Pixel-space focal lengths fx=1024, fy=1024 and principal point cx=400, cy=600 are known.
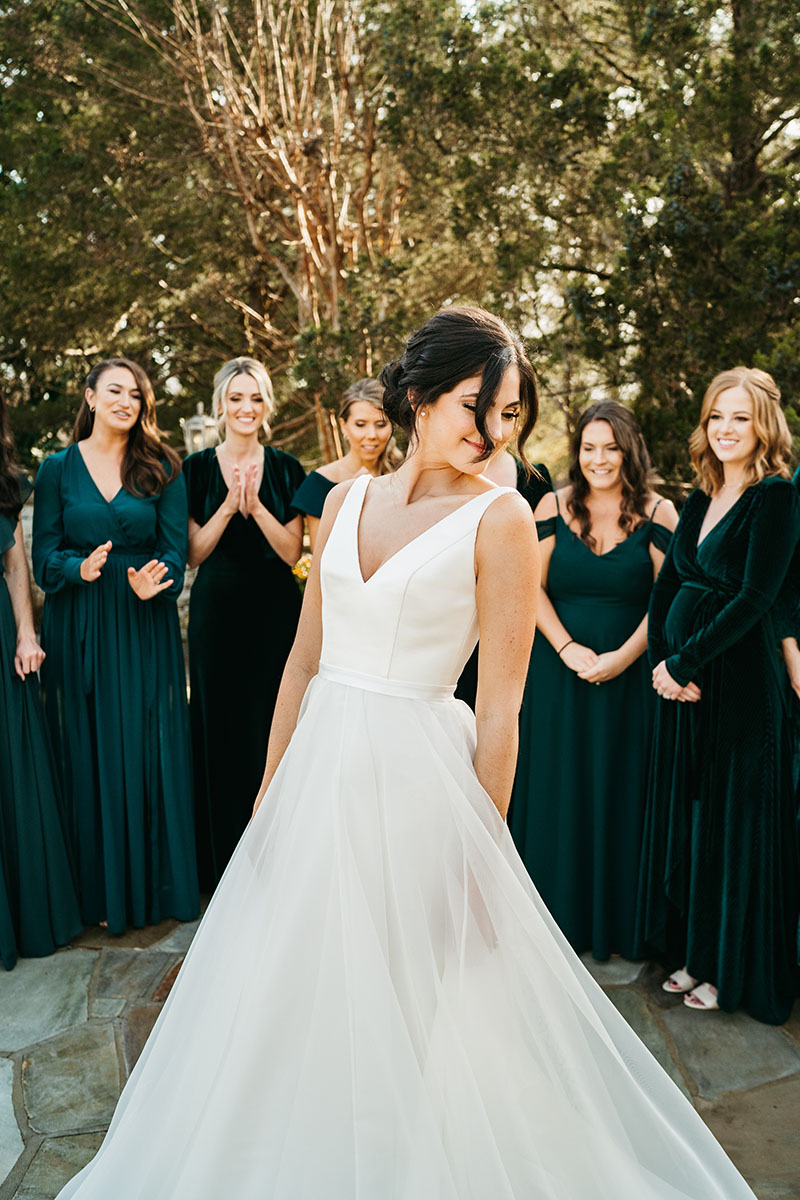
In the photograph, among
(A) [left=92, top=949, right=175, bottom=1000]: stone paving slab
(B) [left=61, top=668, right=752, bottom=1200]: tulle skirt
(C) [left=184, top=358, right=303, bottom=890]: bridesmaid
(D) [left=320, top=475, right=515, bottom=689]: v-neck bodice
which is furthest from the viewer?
(C) [left=184, top=358, right=303, bottom=890]: bridesmaid

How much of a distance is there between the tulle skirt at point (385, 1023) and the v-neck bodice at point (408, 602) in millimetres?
63

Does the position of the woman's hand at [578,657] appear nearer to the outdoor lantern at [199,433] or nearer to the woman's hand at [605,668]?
the woman's hand at [605,668]

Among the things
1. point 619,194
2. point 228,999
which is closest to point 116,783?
point 228,999

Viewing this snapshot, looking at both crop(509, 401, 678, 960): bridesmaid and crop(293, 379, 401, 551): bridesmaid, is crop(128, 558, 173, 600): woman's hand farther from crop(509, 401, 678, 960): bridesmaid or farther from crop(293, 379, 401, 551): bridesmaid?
crop(509, 401, 678, 960): bridesmaid

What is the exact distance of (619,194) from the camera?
6.76 meters

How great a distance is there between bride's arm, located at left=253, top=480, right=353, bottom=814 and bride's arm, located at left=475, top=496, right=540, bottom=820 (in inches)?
16.8

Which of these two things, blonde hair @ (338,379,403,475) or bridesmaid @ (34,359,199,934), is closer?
bridesmaid @ (34,359,199,934)

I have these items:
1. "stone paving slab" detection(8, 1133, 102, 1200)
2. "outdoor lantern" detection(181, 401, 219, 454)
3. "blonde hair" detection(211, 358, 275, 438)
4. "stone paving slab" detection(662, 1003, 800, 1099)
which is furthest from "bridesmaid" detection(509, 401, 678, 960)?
"outdoor lantern" detection(181, 401, 219, 454)

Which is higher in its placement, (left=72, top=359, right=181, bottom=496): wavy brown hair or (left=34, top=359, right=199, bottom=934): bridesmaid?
(left=72, top=359, right=181, bottom=496): wavy brown hair

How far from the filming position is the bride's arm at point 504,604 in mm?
1954

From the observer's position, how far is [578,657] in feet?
12.8

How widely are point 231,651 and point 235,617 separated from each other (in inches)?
6.0

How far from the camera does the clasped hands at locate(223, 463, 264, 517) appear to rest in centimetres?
434

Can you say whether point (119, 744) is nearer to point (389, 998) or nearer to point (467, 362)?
point (389, 998)
